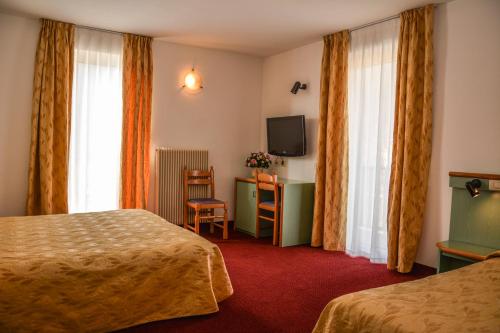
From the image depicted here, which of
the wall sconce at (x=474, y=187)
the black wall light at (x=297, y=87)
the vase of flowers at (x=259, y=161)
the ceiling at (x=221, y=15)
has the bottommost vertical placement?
the wall sconce at (x=474, y=187)

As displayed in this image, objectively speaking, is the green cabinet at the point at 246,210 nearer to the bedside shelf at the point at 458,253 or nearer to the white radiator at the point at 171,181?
the white radiator at the point at 171,181

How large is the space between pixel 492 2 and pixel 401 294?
2826 millimetres

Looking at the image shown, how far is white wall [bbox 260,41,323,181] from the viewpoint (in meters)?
5.16

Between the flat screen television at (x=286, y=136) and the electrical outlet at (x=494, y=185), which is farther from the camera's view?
the flat screen television at (x=286, y=136)

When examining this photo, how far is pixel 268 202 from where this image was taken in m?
5.10

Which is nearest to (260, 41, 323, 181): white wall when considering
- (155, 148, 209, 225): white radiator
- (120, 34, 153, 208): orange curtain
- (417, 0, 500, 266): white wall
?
(155, 148, 209, 225): white radiator

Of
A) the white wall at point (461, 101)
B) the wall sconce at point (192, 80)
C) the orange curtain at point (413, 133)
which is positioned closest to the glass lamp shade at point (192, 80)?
the wall sconce at point (192, 80)

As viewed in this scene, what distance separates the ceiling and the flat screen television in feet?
3.44

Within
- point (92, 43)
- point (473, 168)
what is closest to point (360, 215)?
point (473, 168)

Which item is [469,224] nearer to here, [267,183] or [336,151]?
[336,151]

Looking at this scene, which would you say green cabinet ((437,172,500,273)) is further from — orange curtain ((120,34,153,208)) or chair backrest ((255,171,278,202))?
orange curtain ((120,34,153,208))

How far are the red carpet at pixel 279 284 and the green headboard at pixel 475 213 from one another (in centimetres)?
60

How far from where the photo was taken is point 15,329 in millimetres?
2125

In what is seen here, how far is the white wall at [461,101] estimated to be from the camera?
3.35 metres
